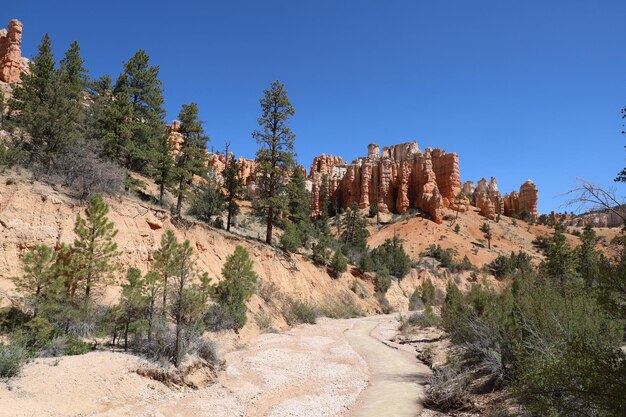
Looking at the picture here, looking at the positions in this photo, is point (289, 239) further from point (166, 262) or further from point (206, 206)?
point (166, 262)

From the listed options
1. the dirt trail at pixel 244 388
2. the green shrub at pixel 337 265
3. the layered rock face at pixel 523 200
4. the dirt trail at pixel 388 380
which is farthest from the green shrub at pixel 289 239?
the layered rock face at pixel 523 200

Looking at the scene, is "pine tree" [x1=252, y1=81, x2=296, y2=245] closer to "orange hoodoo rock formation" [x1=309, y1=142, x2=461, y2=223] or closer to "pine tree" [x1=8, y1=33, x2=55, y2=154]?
"pine tree" [x1=8, y1=33, x2=55, y2=154]

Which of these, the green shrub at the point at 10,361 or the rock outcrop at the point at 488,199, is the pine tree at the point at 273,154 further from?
the rock outcrop at the point at 488,199

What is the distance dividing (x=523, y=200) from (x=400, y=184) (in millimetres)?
34739

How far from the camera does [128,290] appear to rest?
567 inches

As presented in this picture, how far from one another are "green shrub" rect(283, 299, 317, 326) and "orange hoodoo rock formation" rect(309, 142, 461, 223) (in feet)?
164

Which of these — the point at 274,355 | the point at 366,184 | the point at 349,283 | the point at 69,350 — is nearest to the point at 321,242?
the point at 349,283

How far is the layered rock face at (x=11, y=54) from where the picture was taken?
52156mm

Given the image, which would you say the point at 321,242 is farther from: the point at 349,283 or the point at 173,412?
the point at 173,412

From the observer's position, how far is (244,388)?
13766mm

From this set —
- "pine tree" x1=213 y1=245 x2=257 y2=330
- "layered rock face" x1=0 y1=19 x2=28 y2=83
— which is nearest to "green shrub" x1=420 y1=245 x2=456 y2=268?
"pine tree" x1=213 y1=245 x2=257 y2=330

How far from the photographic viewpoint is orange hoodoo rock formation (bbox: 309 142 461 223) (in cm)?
8012

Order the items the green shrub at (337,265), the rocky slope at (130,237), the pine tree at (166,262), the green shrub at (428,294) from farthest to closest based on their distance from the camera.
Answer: the green shrub at (428,294)
the green shrub at (337,265)
the rocky slope at (130,237)
the pine tree at (166,262)

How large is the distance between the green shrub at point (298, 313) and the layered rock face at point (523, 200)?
79.9 metres
